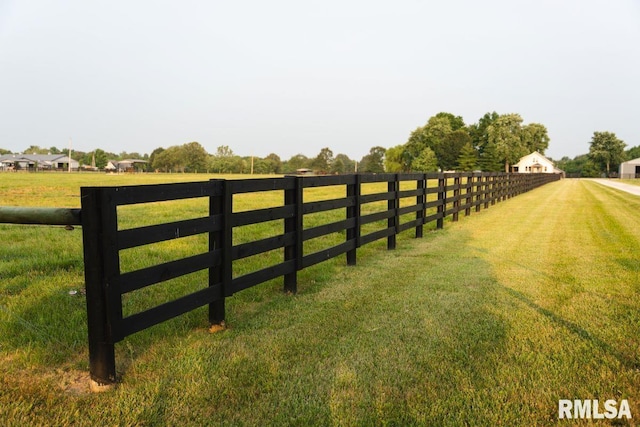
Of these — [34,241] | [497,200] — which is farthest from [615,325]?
[497,200]

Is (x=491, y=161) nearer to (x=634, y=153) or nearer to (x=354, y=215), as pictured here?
(x=634, y=153)

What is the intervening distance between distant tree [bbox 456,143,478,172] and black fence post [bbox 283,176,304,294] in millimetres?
85884

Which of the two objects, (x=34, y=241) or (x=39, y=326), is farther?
(x=34, y=241)

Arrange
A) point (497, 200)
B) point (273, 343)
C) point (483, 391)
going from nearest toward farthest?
point (483, 391), point (273, 343), point (497, 200)

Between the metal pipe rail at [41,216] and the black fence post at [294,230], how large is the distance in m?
2.55

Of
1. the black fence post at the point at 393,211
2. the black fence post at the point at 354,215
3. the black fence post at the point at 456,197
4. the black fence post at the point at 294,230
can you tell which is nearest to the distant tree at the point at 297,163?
the black fence post at the point at 456,197

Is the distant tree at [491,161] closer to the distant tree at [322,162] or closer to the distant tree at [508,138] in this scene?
the distant tree at [508,138]

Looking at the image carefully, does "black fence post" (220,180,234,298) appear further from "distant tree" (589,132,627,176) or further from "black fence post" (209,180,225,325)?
"distant tree" (589,132,627,176)

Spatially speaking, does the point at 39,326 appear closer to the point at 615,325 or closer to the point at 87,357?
the point at 87,357

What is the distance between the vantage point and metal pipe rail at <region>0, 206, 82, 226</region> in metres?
3.13

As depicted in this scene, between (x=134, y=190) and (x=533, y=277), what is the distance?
17.1 feet

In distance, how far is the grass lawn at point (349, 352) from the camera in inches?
108

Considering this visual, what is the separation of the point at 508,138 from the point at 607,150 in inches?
1010

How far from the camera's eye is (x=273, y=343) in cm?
374
